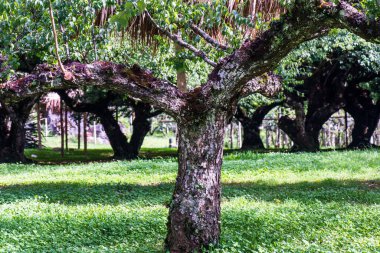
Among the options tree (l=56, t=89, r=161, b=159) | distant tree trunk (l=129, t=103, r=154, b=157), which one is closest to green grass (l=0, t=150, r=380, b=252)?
tree (l=56, t=89, r=161, b=159)

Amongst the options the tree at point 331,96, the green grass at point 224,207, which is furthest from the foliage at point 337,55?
the green grass at point 224,207

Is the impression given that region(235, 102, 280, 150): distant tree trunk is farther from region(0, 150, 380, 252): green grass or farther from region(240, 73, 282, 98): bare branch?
region(240, 73, 282, 98): bare branch

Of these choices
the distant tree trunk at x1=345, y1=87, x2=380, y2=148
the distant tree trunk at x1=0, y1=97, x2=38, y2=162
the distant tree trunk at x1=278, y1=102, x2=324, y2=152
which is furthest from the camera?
the distant tree trunk at x1=345, y1=87, x2=380, y2=148

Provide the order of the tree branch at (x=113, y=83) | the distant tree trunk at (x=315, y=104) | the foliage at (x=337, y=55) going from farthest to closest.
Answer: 1. the distant tree trunk at (x=315, y=104)
2. the foliage at (x=337, y=55)
3. the tree branch at (x=113, y=83)

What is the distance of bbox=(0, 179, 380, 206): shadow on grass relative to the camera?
8.80 m

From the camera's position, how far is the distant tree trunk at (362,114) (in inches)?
855

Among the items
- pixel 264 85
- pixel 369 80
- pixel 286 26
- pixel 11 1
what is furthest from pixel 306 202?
pixel 369 80

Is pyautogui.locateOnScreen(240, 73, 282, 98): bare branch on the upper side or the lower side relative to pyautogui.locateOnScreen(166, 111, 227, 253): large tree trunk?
upper

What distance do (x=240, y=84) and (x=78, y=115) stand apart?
785 inches

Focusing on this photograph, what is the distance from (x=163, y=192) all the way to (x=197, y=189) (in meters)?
4.73

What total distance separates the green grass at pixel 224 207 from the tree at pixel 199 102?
0.43 meters

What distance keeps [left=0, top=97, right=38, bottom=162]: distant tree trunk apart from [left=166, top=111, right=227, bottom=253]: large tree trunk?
45.2 ft

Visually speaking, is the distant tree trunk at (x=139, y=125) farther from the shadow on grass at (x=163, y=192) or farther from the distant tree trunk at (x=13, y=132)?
the shadow on grass at (x=163, y=192)

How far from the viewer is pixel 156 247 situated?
552 centimetres
